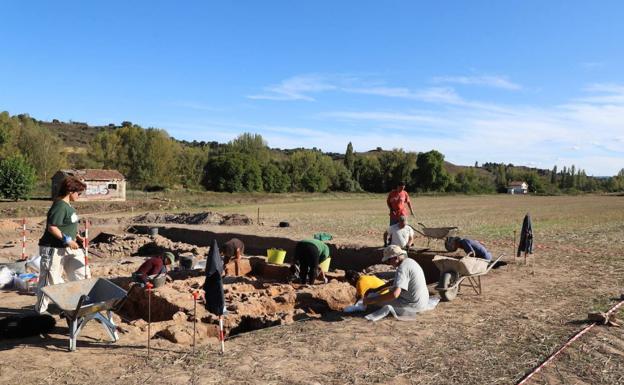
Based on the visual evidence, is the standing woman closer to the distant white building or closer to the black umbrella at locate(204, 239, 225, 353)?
the black umbrella at locate(204, 239, 225, 353)

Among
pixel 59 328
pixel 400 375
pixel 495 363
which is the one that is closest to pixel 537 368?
pixel 495 363

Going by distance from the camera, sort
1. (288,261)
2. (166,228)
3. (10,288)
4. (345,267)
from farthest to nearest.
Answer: (166,228) < (288,261) < (345,267) < (10,288)

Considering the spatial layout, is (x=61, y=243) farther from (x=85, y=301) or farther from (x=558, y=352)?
(x=558, y=352)

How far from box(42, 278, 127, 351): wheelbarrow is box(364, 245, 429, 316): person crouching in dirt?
10.2ft

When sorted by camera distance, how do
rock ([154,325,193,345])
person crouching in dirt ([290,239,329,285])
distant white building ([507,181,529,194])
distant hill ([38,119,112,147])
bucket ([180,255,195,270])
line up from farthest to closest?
distant white building ([507,181,529,194]) → distant hill ([38,119,112,147]) → bucket ([180,255,195,270]) → person crouching in dirt ([290,239,329,285]) → rock ([154,325,193,345])

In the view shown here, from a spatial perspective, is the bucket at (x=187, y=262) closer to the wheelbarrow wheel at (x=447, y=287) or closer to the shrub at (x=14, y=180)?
the wheelbarrow wheel at (x=447, y=287)

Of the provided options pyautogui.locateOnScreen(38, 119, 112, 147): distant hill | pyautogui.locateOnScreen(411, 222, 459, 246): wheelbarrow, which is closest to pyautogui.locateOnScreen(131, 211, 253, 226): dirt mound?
pyautogui.locateOnScreen(411, 222, 459, 246): wheelbarrow

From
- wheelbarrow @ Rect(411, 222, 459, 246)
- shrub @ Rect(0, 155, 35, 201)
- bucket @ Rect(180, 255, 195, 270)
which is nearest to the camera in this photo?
wheelbarrow @ Rect(411, 222, 459, 246)

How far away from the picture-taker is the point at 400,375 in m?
4.82

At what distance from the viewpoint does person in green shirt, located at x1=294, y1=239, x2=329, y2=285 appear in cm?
956

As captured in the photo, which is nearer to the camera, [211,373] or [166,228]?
[211,373]

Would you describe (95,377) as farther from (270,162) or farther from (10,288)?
(270,162)

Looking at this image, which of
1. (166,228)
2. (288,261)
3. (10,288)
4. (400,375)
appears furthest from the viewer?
(166,228)

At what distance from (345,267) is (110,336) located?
8.93 m
